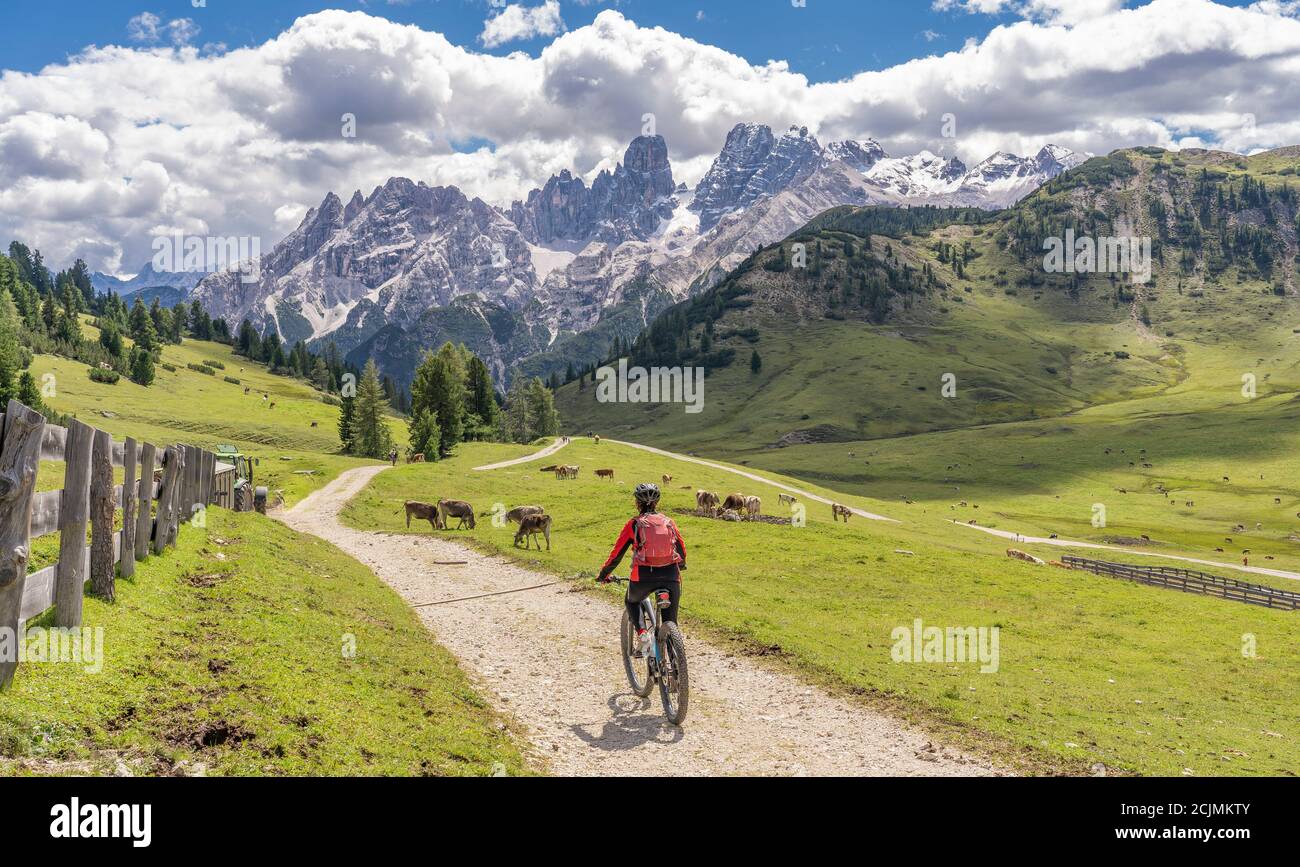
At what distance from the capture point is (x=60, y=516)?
12.4 metres

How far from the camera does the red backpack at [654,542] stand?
15.2 meters

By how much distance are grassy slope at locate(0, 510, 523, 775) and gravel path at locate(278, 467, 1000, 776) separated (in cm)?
119

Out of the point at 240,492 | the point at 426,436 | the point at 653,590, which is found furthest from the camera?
the point at 426,436

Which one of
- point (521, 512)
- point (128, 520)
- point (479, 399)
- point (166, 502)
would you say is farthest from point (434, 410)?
→ point (128, 520)

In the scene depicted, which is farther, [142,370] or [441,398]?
[142,370]

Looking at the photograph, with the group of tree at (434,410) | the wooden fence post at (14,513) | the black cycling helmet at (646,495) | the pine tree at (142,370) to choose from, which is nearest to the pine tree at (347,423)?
the group of tree at (434,410)

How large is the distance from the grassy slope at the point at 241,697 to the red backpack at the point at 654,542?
4.23 m

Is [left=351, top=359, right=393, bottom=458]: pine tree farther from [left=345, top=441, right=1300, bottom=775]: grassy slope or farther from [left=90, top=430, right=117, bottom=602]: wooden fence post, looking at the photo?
[left=90, top=430, right=117, bottom=602]: wooden fence post

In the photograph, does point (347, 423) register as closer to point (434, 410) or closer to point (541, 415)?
point (434, 410)

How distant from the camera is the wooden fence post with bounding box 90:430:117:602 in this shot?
47.2 ft

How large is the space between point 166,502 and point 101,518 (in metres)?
6.84
